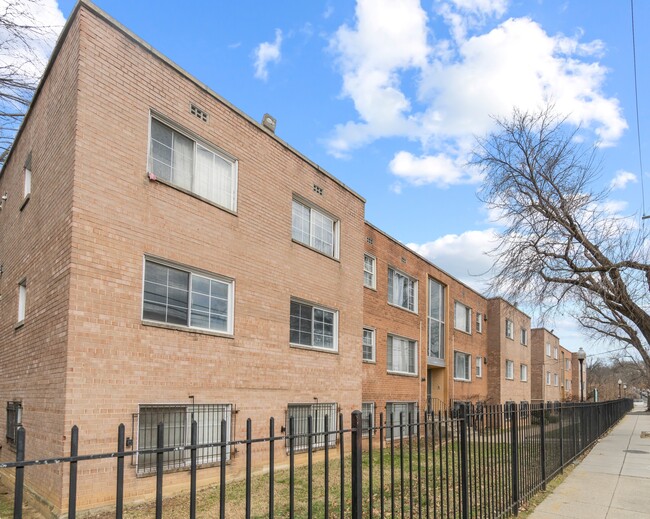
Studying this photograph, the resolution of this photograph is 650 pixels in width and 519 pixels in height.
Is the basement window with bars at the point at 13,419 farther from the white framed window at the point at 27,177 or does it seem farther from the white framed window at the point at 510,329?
the white framed window at the point at 510,329

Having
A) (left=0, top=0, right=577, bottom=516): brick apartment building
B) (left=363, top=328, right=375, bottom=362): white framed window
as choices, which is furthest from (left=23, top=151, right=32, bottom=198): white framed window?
(left=363, top=328, right=375, bottom=362): white framed window

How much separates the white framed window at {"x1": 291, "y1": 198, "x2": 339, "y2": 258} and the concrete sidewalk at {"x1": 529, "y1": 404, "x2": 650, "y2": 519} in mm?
8175

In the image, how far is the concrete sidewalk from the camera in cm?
813

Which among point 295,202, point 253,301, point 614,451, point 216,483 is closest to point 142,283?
point 253,301

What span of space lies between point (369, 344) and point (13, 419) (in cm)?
1142

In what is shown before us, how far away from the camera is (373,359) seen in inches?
776

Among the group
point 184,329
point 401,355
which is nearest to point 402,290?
point 401,355

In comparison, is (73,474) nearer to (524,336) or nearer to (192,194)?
(192,194)

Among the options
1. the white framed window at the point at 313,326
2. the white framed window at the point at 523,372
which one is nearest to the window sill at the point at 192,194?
the white framed window at the point at 313,326

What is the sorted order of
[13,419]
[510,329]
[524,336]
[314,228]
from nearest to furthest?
[13,419], [314,228], [510,329], [524,336]

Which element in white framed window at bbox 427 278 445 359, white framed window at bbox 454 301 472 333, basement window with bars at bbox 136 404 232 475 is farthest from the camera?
white framed window at bbox 454 301 472 333

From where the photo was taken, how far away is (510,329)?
124 ft

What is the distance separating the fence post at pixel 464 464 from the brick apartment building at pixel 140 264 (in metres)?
5.75

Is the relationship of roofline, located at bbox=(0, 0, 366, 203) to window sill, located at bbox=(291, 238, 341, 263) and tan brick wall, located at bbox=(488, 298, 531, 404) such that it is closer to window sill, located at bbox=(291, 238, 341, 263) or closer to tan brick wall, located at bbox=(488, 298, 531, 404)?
window sill, located at bbox=(291, 238, 341, 263)
